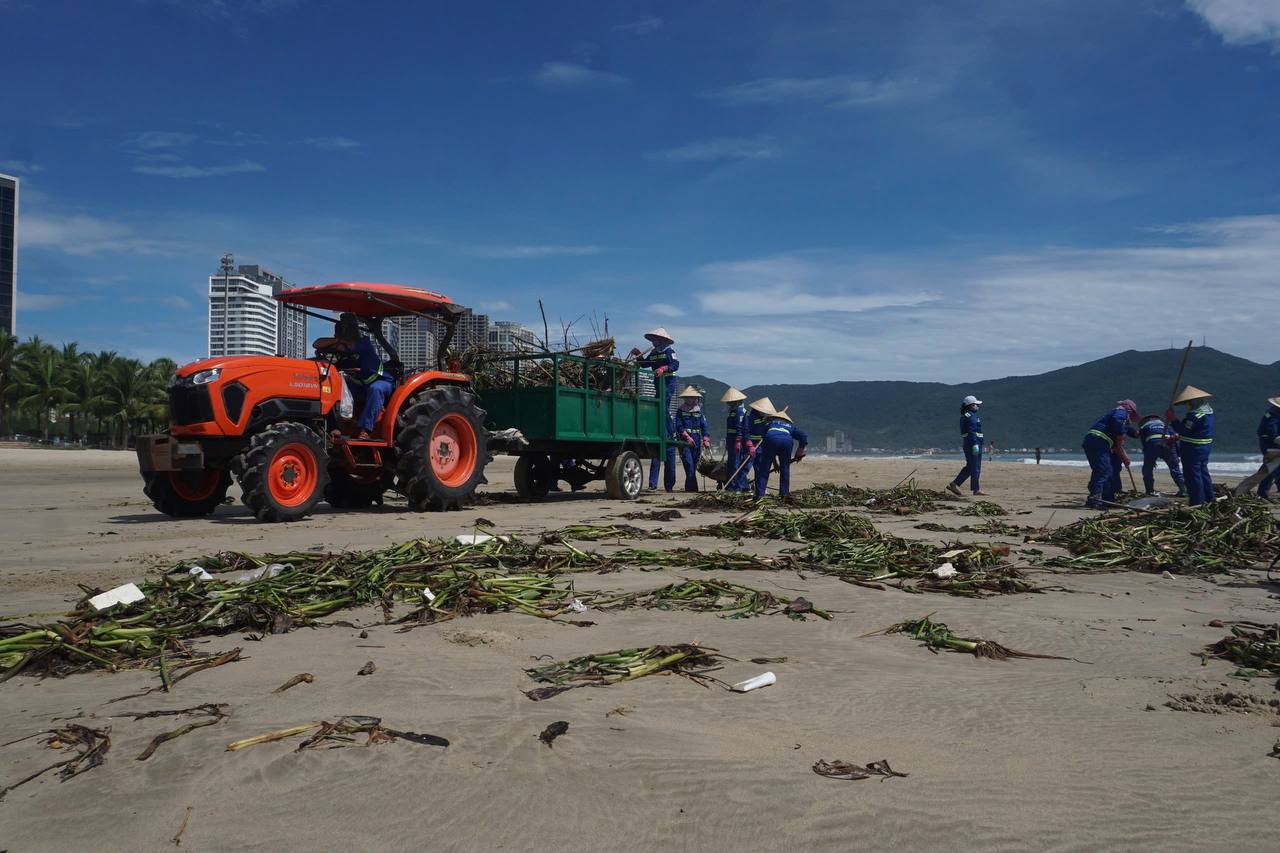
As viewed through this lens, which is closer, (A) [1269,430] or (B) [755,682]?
(B) [755,682]

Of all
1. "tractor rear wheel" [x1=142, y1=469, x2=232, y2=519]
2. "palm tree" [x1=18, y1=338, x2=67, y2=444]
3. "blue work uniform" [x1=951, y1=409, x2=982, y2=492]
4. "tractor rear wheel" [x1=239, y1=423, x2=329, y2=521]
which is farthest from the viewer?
"palm tree" [x1=18, y1=338, x2=67, y2=444]

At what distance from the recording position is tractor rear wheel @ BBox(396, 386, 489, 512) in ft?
33.6

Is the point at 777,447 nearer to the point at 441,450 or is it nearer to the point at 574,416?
the point at 574,416

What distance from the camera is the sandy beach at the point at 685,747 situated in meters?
2.30

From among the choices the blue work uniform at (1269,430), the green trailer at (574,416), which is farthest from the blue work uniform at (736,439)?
the blue work uniform at (1269,430)

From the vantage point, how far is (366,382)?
10.2 metres

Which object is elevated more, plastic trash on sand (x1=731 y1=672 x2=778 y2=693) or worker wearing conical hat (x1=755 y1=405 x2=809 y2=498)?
worker wearing conical hat (x1=755 y1=405 x2=809 y2=498)

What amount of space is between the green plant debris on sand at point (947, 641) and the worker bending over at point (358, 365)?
24.3 feet

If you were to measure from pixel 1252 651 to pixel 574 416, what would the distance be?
9.41 metres

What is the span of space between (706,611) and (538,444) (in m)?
7.72

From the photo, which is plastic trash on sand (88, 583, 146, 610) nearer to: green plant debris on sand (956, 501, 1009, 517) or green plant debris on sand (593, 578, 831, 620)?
green plant debris on sand (593, 578, 831, 620)

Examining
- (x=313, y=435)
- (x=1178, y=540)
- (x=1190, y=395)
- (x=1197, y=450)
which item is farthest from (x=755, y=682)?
(x=1190, y=395)

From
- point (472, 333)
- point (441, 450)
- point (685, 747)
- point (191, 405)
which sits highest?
point (472, 333)

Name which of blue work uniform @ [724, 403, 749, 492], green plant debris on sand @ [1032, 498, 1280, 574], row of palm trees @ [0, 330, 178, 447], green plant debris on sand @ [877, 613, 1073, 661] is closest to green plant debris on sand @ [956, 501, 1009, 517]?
green plant debris on sand @ [1032, 498, 1280, 574]
